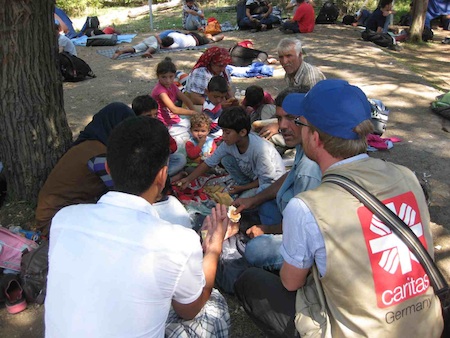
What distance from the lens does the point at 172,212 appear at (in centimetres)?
284

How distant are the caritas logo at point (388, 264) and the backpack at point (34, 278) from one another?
6.80 feet

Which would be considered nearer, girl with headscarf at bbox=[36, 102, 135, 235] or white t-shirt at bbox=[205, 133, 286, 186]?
girl with headscarf at bbox=[36, 102, 135, 235]

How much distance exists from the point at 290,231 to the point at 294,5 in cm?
1241

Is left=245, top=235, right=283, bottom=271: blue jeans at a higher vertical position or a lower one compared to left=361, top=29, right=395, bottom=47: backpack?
lower

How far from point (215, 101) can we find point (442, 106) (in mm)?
3165

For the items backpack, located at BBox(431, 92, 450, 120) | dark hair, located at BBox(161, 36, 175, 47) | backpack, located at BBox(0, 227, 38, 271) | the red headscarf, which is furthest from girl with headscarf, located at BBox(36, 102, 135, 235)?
dark hair, located at BBox(161, 36, 175, 47)

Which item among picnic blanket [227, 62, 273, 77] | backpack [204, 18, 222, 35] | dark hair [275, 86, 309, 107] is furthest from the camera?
backpack [204, 18, 222, 35]

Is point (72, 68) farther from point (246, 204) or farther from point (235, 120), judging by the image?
point (246, 204)

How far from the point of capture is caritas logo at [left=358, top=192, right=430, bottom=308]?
151 centimetres

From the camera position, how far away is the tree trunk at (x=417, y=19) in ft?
32.7

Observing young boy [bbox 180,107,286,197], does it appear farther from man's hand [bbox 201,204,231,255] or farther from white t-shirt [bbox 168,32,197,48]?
white t-shirt [bbox 168,32,197,48]

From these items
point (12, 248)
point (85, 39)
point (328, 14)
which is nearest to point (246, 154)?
point (12, 248)

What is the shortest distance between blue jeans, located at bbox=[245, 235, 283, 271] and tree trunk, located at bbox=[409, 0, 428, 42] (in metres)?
9.68

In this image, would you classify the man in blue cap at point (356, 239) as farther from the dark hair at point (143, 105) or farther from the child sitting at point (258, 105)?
the child sitting at point (258, 105)
